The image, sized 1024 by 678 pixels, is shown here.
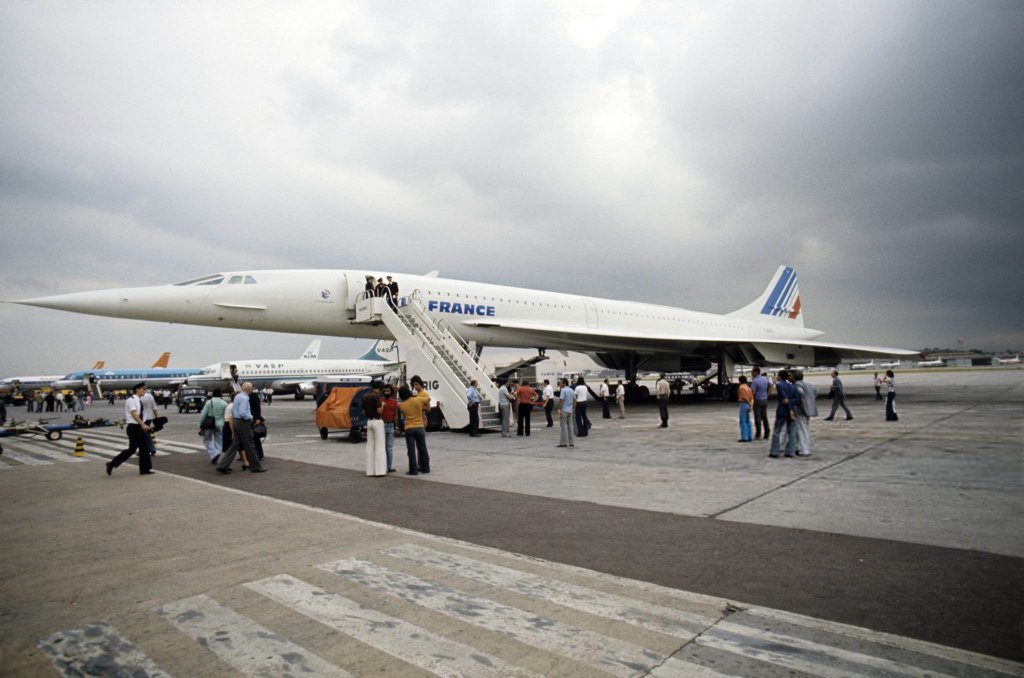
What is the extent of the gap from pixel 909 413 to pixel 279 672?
1833 centimetres

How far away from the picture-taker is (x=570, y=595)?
3582 mm

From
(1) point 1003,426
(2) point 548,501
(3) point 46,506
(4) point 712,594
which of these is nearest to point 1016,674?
→ (4) point 712,594

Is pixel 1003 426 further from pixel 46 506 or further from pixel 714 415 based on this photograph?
pixel 46 506

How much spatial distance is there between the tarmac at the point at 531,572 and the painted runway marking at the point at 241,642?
2cm

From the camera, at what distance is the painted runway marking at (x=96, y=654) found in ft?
8.86

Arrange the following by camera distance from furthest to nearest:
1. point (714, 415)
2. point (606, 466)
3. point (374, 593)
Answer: point (714, 415), point (606, 466), point (374, 593)

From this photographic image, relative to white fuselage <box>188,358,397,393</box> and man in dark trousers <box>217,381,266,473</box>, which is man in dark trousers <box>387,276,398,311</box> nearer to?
man in dark trousers <box>217,381,266,473</box>

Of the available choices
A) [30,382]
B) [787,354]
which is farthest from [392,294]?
[30,382]

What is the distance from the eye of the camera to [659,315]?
2553 cm

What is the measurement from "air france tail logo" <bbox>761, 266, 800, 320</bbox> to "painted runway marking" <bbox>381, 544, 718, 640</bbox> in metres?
32.9

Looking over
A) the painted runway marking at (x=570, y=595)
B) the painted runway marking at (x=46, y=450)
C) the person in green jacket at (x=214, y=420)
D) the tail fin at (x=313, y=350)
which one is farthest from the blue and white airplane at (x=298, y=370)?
the painted runway marking at (x=570, y=595)

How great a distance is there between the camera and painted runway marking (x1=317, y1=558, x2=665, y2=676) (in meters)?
2.74

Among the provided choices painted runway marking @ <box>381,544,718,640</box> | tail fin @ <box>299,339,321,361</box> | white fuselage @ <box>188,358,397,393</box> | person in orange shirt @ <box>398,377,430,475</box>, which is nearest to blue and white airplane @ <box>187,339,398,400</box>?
white fuselage @ <box>188,358,397,393</box>

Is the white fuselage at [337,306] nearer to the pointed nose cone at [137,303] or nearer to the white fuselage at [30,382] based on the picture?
Result: the pointed nose cone at [137,303]
